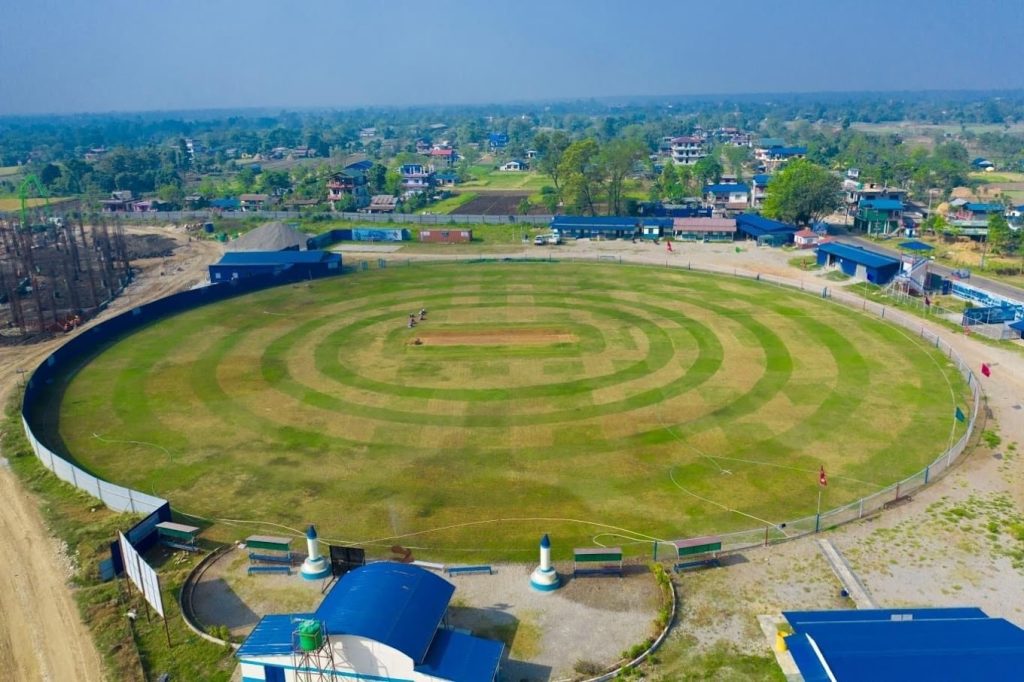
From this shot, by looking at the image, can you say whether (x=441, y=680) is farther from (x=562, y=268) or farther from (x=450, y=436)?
(x=562, y=268)

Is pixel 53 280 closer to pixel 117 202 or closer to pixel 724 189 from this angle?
pixel 117 202

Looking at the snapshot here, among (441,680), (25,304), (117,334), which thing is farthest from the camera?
(25,304)

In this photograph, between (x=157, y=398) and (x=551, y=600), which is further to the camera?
(x=157, y=398)

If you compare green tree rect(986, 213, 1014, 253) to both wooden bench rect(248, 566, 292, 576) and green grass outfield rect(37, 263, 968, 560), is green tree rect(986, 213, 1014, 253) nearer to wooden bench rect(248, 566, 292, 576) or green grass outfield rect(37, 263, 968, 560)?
green grass outfield rect(37, 263, 968, 560)

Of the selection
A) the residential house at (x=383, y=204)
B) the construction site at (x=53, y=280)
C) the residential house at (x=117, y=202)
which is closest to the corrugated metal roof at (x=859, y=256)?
the residential house at (x=383, y=204)

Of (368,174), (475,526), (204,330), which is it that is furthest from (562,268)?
(368,174)

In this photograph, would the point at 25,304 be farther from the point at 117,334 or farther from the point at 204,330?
the point at 204,330

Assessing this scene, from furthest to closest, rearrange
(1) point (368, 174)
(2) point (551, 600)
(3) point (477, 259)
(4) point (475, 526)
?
(1) point (368, 174)
(3) point (477, 259)
(4) point (475, 526)
(2) point (551, 600)
